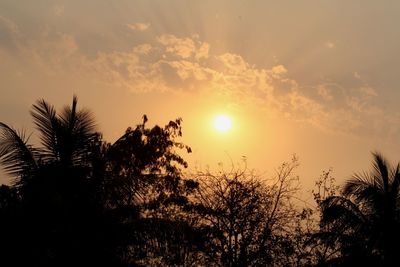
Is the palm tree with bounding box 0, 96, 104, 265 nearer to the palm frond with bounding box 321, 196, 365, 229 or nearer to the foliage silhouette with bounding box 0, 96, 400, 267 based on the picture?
the foliage silhouette with bounding box 0, 96, 400, 267

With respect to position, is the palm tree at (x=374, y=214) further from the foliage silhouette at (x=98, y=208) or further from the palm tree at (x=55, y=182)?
the palm tree at (x=55, y=182)

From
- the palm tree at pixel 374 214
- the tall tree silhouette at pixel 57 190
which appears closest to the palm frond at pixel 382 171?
the palm tree at pixel 374 214

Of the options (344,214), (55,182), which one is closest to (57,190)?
(55,182)

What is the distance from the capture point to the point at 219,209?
76.8 feet

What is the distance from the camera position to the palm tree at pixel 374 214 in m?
15.7

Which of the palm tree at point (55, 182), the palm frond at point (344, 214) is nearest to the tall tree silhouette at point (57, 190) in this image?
the palm tree at point (55, 182)

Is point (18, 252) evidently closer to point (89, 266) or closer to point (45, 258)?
point (45, 258)

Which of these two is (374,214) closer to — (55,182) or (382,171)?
(382,171)

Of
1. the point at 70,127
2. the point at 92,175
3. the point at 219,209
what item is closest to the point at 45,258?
the point at 92,175

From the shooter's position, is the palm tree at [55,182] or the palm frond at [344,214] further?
the palm frond at [344,214]

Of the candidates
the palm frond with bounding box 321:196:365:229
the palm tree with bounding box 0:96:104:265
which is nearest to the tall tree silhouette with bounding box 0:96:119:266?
the palm tree with bounding box 0:96:104:265

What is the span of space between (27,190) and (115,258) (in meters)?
2.70

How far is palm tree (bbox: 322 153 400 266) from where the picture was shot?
15.7 metres

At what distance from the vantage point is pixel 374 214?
1662 centimetres
